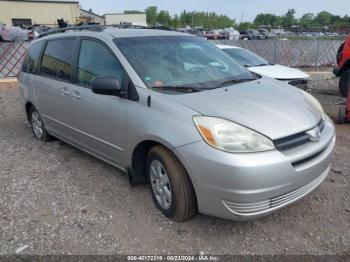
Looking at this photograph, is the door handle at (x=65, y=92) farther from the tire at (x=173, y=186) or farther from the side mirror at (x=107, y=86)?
the tire at (x=173, y=186)

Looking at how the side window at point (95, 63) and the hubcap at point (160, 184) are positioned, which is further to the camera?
the side window at point (95, 63)

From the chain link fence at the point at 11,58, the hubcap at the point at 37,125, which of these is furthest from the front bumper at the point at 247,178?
the chain link fence at the point at 11,58

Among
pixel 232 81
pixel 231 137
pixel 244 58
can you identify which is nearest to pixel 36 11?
pixel 244 58

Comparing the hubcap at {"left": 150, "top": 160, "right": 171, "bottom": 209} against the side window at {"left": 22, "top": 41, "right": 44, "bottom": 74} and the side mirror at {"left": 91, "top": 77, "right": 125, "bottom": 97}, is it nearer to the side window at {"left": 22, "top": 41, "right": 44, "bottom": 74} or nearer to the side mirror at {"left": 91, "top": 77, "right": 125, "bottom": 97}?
the side mirror at {"left": 91, "top": 77, "right": 125, "bottom": 97}

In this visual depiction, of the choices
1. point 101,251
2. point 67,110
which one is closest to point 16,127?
point 67,110

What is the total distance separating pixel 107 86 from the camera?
3.25 meters

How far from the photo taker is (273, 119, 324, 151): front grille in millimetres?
2647

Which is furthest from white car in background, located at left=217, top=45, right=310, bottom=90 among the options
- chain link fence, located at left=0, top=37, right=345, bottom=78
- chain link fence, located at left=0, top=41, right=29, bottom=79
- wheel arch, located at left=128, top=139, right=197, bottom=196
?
chain link fence, located at left=0, top=41, right=29, bottom=79

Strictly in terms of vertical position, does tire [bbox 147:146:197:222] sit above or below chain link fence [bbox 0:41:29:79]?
below

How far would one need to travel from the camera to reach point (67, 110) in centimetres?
429

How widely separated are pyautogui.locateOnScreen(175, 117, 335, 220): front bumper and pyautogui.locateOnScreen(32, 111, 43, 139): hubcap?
330 cm

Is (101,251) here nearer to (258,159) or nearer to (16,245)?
(16,245)

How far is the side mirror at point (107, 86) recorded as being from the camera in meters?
3.25

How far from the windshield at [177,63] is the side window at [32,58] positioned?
6.77 ft
